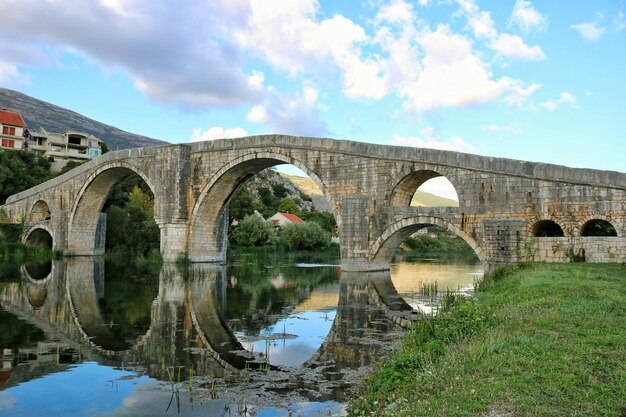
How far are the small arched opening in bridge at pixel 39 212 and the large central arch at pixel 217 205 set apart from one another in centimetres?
1437

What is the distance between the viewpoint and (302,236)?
41.1m

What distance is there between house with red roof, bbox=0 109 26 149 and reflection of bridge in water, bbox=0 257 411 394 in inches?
1658

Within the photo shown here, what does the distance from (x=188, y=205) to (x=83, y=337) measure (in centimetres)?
1742

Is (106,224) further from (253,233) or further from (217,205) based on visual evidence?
(217,205)

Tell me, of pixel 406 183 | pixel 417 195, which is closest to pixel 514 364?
pixel 406 183

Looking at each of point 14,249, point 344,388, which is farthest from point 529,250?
point 14,249

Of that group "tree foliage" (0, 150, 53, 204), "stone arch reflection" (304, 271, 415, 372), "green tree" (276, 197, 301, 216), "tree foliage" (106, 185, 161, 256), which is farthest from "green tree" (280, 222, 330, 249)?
"green tree" (276, 197, 301, 216)

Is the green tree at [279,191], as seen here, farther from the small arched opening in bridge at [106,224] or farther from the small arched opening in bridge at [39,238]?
the small arched opening in bridge at [39,238]

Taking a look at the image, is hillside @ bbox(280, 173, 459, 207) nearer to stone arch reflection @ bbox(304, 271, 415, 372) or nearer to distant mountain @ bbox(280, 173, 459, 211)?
distant mountain @ bbox(280, 173, 459, 211)

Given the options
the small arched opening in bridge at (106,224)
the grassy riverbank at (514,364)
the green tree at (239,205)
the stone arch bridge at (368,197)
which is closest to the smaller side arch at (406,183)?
the stone arch bridge at (368,197)

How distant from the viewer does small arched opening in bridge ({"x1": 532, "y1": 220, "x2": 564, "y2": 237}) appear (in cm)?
1598

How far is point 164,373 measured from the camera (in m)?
6.69

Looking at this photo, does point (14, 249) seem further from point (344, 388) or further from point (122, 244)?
point (344, 388)

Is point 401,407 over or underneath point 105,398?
over
